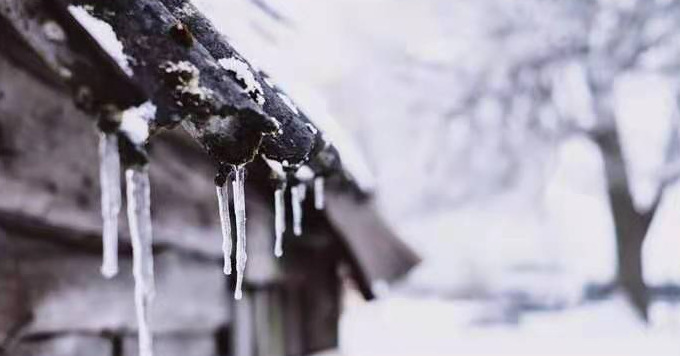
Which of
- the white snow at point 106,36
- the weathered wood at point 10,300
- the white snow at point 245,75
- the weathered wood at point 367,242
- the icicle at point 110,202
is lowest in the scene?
the weathered wood at point 367,242

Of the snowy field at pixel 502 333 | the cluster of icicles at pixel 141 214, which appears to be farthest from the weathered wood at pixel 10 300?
the snowy field at pixel 502 333

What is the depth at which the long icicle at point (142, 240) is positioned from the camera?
57.9 inches

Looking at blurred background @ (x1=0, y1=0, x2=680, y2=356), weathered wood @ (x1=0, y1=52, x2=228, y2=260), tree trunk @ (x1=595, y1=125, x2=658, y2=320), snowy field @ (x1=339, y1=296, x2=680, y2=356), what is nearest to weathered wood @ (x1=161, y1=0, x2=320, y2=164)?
weathered wood @ (x1=0, y1=52, x2=228, y2=260)

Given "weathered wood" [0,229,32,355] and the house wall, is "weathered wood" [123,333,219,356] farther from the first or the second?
"weathered wood" [0,229,32,355]

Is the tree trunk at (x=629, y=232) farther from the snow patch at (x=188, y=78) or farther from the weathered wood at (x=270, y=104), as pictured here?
the snow patch at (x=188, y=78)

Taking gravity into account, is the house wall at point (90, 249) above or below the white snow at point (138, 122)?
below

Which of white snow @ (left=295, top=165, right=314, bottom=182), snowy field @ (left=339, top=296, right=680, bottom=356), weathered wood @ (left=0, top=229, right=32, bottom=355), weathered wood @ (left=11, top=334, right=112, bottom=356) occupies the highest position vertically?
white snow @ (left=295, top=165, right=314, bottom=182)

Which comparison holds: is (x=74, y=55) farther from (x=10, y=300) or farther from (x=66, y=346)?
(x=66, y=346)

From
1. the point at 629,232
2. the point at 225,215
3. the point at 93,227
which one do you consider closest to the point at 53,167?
Answer: the point at 93,227

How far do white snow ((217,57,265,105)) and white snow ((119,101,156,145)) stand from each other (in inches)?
5.7

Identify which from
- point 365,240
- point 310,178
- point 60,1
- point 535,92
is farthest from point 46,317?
point 535,92

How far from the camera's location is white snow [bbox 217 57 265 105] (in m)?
1.15

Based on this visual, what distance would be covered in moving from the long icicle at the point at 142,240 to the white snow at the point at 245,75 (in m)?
0.37

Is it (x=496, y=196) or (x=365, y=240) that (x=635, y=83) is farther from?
(x=496, y=196)
